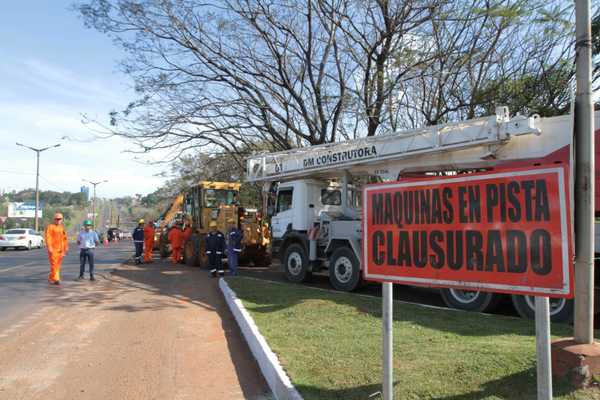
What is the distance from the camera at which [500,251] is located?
314 centimetres

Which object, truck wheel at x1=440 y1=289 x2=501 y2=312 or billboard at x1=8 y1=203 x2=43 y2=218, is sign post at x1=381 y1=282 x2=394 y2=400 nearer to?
truck wheel at x1=440 y1=289 x2=501 y2=312

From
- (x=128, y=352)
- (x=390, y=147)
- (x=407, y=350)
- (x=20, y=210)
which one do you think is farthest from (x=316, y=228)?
(x=20, y=210)

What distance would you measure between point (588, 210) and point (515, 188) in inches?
48.4

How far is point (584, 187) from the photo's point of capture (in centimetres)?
393

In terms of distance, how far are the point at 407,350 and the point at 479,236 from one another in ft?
7.87

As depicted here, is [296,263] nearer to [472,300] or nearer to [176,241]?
[472,300]

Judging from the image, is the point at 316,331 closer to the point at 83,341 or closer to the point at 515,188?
the point at 83,341

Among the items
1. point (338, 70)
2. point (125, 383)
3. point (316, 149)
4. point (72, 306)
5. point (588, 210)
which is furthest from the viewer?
point (338, 70)

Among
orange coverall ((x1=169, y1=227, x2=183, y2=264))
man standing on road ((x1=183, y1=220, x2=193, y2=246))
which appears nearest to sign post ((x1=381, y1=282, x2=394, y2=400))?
man standing on road ((x1=183, y1=220, x2=193, y2=246))

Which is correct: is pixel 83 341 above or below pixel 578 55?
below

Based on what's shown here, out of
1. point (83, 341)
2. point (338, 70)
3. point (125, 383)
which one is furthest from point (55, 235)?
point (338, 70)

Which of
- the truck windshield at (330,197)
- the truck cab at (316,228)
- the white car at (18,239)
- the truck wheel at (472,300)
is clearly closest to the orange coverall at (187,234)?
the truck cab at (316,228)

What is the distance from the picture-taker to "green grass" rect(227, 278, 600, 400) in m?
4.04

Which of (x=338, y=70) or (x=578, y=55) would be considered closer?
(x=578, y=55)
